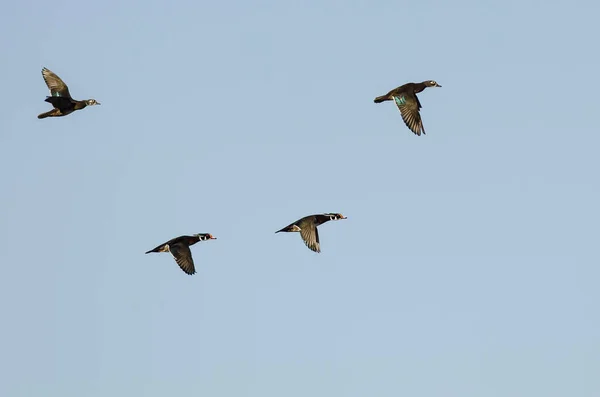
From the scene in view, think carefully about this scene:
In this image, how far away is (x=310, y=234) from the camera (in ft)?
554

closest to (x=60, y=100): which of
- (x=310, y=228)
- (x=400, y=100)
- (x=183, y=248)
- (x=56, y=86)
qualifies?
(x=56, y=86)

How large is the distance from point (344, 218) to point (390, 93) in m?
9.74

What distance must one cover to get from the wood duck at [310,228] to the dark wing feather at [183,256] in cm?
645

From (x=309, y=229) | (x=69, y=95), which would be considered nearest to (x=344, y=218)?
(x=309, y=229)

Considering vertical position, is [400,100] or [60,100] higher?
[60,100]

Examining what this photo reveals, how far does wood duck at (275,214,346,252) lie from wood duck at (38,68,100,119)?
15.0 meters

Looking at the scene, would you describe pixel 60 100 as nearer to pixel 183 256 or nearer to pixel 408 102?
pixel 183 256

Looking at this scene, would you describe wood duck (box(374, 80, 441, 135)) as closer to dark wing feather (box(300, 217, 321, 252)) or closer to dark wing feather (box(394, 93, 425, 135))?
dark wing feather (box(394, 93, 425, 135))

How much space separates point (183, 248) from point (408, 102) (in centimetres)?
1754

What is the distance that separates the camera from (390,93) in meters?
166

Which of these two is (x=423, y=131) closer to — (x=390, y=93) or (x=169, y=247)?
(x=390, y=93)

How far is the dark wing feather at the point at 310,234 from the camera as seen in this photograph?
168500mm

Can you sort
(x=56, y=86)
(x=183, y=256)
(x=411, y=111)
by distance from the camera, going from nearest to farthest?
(x=411, y=111) < (x=56, y=86) < (x=183, y=256)

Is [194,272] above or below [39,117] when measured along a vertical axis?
below
